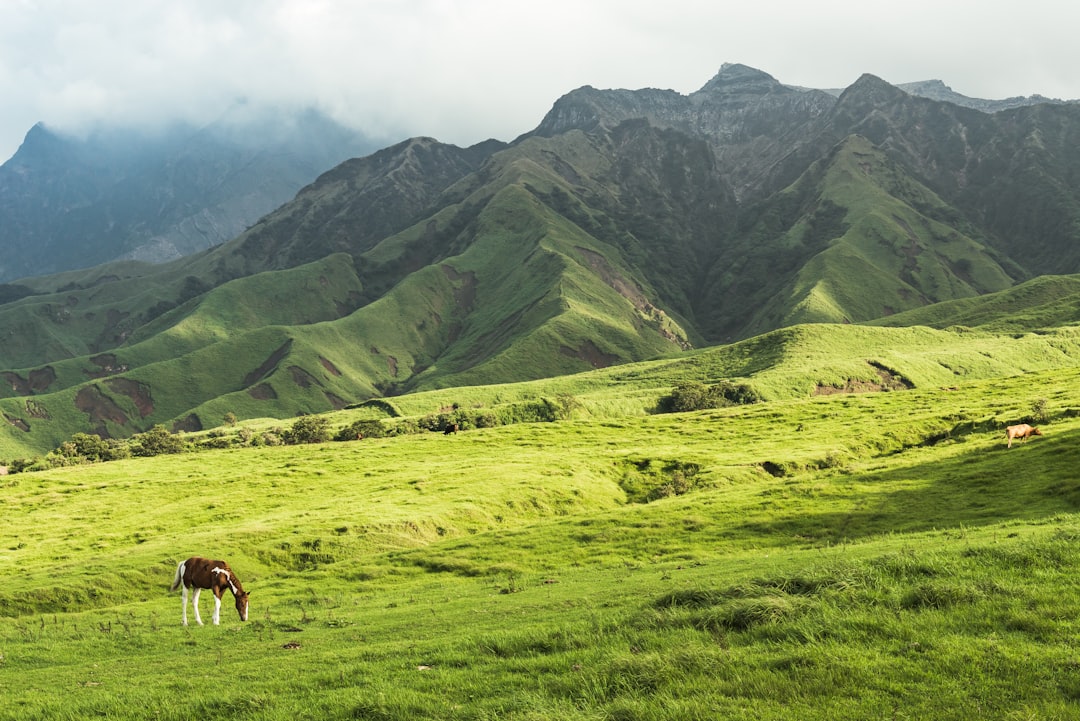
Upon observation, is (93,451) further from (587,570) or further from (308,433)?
(587,570)

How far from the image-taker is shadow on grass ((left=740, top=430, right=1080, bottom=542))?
45219 millimetres

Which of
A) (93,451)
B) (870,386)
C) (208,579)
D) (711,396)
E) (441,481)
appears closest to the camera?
(208,579)

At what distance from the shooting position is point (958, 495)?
170ft

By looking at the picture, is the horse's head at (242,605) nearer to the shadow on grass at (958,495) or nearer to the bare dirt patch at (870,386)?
the shadow on grass at (958,495)

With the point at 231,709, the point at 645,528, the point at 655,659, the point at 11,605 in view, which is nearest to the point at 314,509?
the point at 11,605

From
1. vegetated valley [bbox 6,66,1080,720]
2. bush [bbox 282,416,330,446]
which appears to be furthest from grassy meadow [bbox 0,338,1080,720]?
bush [bbox 282,416,330,446]

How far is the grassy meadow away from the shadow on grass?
292 millimetres

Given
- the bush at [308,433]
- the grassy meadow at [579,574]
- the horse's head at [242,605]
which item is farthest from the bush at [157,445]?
the horse's head at [242,605]

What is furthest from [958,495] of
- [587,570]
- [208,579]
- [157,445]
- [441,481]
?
[157,445]

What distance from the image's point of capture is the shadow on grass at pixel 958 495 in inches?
1780

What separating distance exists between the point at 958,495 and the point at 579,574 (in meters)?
28.8

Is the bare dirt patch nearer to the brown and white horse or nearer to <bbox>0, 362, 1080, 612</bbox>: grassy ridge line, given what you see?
<bbox>0, 362, 1080, 612</bbox>: grassy ridge line

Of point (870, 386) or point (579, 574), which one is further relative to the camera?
point (870, 386)

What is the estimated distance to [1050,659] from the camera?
617 inches
